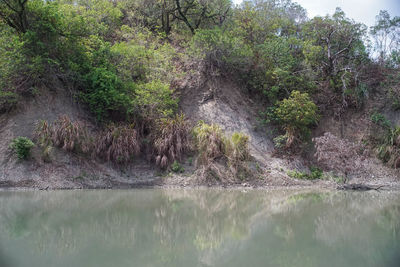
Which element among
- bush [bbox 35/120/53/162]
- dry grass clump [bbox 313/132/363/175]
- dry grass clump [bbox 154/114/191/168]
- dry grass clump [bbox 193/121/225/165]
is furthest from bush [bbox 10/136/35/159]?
dry grass clump [bbox 313/132/363/175]

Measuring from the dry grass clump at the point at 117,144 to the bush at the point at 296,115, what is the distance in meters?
9.57

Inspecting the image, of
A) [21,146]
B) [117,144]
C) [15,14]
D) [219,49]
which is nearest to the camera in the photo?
[21,146]

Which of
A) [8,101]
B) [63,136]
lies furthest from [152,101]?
[8,101]

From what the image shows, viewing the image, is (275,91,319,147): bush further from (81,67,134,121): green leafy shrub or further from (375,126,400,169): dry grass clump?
(81,67,134,121): green leafy shrub

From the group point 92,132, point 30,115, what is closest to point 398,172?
point 92,132

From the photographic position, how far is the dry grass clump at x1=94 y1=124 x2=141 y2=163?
17.2m

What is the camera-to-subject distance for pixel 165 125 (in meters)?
18.4

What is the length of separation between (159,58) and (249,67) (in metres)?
6.83

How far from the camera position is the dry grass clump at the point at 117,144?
17.2 metres

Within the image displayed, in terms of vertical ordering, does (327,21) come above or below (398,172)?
above

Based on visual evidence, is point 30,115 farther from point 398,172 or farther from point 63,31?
point 398,172

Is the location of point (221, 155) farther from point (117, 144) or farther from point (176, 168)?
point (117, 144)

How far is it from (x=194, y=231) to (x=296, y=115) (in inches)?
576

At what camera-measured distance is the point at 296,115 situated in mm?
20688
